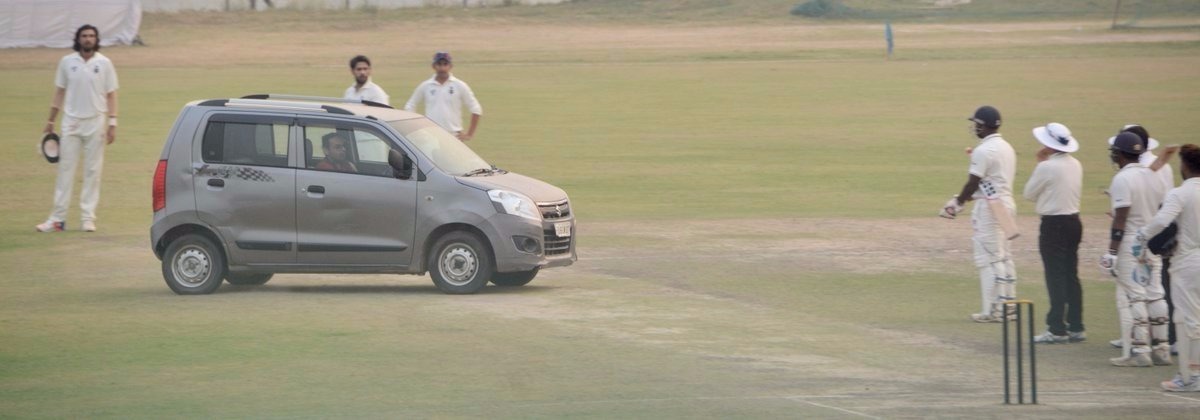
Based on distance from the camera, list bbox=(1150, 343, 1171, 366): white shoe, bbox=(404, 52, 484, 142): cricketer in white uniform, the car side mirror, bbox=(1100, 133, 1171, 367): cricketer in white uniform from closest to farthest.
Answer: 1. bbox=(1100, 133, 1171, 367): cricketer in white uniform
2. bbox=(1150, 343, 1171, 366): white shoe
3. the car side mirror
4. bbox=(404, 52, 484, 142): cricketer in white uniform

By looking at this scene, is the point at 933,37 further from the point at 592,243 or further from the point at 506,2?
the point at 592,243

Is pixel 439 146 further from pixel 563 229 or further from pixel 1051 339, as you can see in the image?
pixel 1051 339

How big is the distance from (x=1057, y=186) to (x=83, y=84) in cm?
1079

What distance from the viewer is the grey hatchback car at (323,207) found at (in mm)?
13547

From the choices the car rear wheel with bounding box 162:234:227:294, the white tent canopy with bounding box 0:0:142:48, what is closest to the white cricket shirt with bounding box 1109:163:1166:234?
the car rear wheel with bounding box 162:234:227:294

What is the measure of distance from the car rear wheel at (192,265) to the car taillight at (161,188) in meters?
0.34

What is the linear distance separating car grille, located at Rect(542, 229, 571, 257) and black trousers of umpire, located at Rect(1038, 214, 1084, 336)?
4194 millimetres

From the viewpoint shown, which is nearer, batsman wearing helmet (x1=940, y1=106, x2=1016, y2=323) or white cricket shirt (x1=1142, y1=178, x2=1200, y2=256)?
white cricket shirt (x1=1142, y1=178, x2=1200, y2=256)

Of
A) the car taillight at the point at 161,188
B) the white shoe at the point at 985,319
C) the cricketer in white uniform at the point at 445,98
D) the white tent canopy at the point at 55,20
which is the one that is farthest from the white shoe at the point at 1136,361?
the white tent canopy at the point at 55,20

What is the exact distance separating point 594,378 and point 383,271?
391 centimetres

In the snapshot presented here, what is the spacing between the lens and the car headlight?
13508 mm

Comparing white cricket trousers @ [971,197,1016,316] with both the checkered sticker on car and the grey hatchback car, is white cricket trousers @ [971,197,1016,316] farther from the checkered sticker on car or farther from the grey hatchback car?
the checkered sticker on car

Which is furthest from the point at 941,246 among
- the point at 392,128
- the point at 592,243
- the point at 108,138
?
the point at 108,138

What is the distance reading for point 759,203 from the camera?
68.3 ft
